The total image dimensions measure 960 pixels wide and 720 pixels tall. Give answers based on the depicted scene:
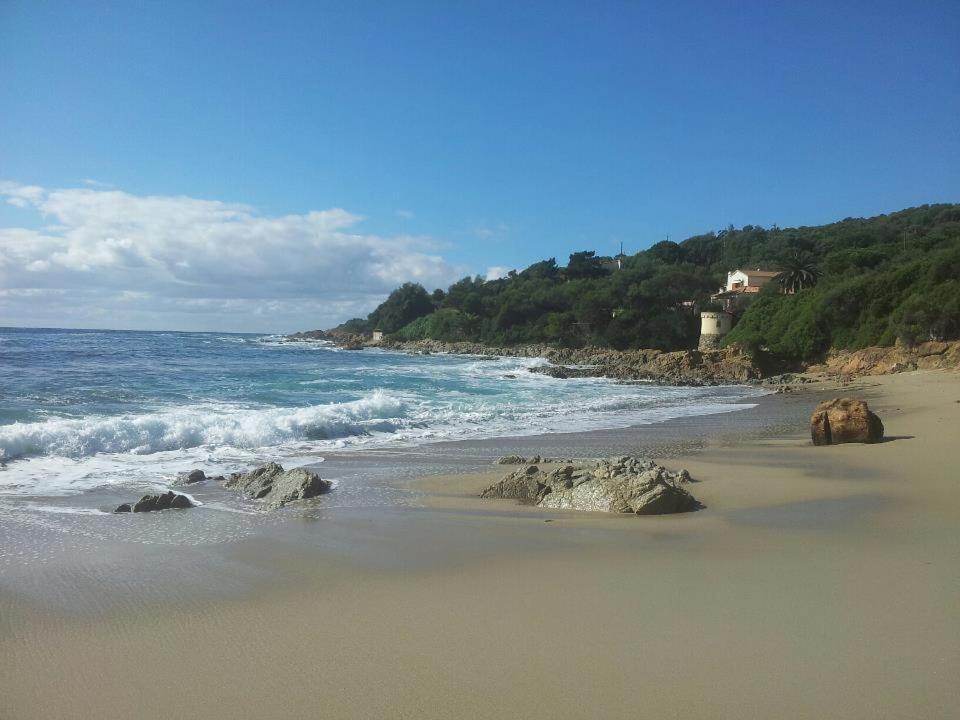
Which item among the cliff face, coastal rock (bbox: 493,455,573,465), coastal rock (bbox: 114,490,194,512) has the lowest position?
coastal rock (bbox: 493,455,573,465)

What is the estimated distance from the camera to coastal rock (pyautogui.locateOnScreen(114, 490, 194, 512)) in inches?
274

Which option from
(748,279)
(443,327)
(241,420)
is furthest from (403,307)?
(241,420)

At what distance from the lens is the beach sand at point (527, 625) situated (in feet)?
9.91

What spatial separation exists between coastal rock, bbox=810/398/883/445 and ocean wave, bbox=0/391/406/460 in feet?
27.7

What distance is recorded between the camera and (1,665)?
3.45 meters

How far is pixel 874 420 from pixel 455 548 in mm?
8797

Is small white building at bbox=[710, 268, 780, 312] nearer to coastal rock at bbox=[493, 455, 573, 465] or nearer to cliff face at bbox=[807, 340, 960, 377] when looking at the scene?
cliff face at bbox=[807, 340, 960, 377]

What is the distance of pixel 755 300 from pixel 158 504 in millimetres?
50117

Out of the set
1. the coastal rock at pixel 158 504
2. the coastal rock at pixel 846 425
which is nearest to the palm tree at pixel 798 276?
the coastal rock at pixel 846 425

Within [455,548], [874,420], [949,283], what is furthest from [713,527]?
[949,283]

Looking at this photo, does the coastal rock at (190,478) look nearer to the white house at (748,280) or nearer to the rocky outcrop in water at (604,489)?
the rocky outcrop in water at (604,489)

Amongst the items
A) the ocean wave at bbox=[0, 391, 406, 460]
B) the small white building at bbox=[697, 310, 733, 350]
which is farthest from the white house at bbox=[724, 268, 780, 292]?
the ocean wave at bbox=[0, 391, 406, 460]

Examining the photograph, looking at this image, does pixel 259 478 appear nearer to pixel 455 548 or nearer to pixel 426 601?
pixel 455 548

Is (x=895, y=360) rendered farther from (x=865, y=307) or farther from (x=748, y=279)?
(x=748, y=279)
